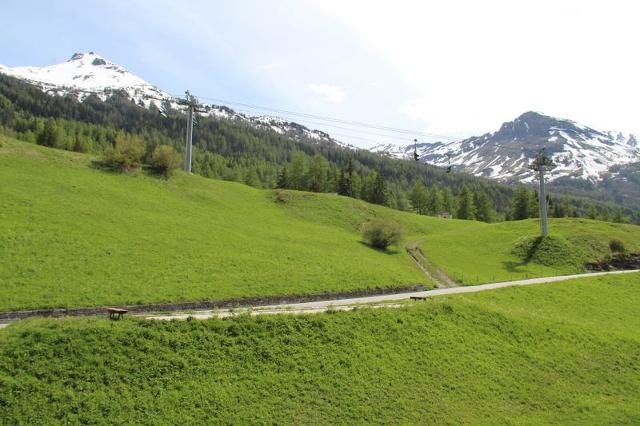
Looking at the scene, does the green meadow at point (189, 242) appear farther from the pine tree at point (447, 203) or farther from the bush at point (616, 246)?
the pine tree at point (447, 203)

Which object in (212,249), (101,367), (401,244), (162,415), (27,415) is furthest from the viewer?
(401,244)

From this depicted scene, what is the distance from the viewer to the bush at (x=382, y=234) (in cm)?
5609

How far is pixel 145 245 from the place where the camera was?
36375 millimetres

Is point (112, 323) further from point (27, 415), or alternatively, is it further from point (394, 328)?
point (394, 328)

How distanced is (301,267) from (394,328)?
15.7m

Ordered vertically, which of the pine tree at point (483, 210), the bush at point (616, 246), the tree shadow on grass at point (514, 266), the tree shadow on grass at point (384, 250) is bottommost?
the tree shadow on grass at point (514, 266)

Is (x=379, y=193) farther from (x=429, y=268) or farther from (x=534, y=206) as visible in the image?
(x=429, y=268)

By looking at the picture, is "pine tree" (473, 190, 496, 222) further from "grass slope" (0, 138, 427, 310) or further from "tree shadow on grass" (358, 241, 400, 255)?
"tree shadow on grass" (358, 241, 400, 255)

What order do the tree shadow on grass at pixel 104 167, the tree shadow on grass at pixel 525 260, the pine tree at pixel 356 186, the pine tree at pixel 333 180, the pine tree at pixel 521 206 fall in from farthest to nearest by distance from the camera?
the pine tree at pixel 333 180 → the pine tree at pixel 521 206 → the pine tree at pixel 356 186 → the tree shadow on grass at pixel 525 260 → the tree shadow on grass at pixel 104 167

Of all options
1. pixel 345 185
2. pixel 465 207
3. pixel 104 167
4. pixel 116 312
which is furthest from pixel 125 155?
pixel 465 207

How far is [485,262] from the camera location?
5816 centimetres

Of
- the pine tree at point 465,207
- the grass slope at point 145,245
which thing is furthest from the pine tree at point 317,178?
the grass slope at point 145,245

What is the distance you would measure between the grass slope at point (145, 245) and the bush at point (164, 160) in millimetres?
1982

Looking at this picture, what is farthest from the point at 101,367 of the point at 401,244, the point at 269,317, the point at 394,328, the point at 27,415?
the point at 401,244
